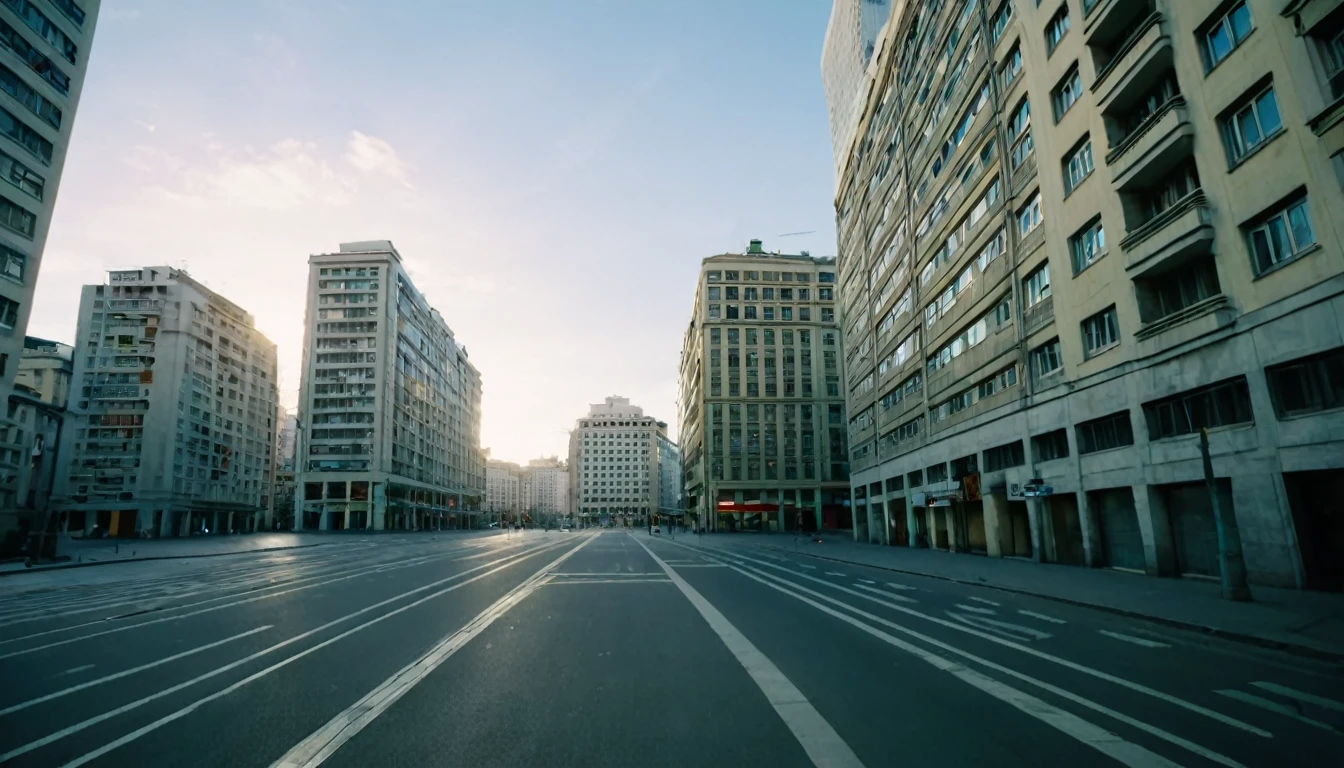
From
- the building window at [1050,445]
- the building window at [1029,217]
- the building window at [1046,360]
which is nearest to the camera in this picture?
the building window at [1050,445]

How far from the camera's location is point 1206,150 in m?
18.1

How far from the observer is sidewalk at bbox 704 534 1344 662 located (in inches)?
376

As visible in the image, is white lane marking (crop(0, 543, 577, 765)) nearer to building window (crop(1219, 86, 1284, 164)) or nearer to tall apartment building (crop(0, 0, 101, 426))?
building window (crop(1219, 86, 1284, 164))

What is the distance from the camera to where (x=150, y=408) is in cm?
8262

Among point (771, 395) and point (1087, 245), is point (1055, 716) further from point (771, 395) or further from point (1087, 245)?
point (771, 395)

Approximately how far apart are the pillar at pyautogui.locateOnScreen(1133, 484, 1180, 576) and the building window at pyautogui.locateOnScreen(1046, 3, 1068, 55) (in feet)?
55.4

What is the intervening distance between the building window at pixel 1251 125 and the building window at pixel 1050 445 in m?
11.3

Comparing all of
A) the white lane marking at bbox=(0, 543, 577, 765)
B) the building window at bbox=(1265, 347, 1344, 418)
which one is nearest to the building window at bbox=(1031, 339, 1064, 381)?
the building window at bbox=(1265, 347, 1344, 418)

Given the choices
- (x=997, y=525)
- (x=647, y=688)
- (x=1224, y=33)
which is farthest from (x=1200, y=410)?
(x=647, y=688)

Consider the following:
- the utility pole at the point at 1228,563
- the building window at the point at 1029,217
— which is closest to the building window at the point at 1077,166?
the building window at the point at 1029,217

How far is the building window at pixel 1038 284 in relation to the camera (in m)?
27.1

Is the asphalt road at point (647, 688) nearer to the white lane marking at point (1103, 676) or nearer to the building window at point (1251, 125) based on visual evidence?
the white lane marking at point (1103, 676)

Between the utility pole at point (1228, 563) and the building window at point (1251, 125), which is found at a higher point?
the building window at point (1251, 125)

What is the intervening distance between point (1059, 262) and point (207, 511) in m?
105
